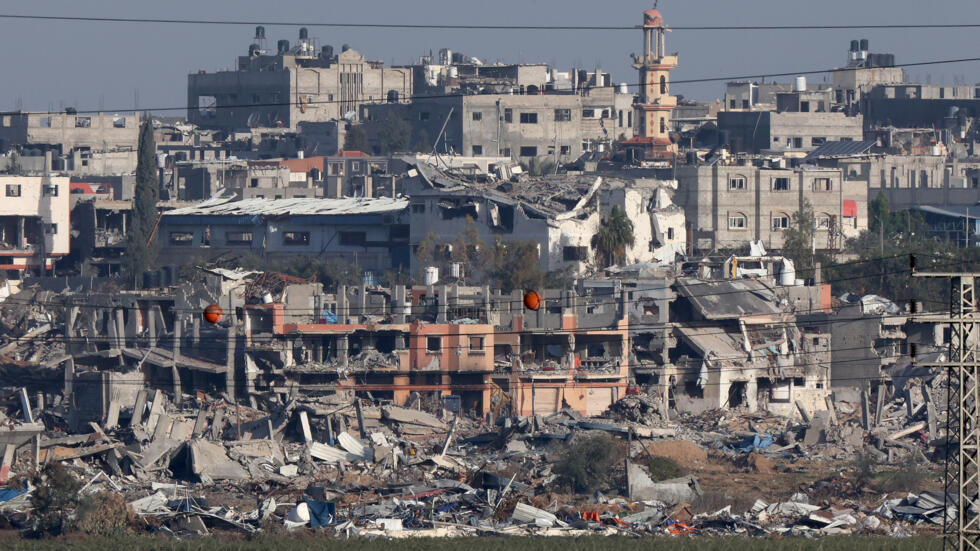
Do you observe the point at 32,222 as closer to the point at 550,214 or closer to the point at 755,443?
the point at 550,214

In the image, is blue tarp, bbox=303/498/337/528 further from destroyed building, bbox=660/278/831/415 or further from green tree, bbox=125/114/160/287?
green tree, bbox=125/114/160/287

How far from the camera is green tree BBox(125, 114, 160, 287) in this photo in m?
67.9

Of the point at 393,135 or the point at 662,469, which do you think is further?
the point at 393,135

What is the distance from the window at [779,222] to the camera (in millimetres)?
72500

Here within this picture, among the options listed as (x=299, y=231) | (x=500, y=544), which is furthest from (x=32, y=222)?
(x=500, y=544)

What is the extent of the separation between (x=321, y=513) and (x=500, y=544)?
4.77m

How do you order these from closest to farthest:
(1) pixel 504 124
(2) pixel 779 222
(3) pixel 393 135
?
1. (2) pixel 779 222
2. (1) pixel 504 124
3. (3) pixel 393 135

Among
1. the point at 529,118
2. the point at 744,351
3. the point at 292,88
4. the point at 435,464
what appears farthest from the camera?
the point at 292,88

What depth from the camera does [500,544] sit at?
34875 mm

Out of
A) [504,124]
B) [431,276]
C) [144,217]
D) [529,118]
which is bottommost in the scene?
[431,276]

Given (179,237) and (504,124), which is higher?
(504,124)

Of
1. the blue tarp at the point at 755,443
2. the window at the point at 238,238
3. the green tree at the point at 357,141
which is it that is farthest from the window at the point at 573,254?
the green tree at the point at 357,141

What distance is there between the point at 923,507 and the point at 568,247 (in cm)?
2543

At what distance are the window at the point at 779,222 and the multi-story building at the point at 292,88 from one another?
1220 inches
